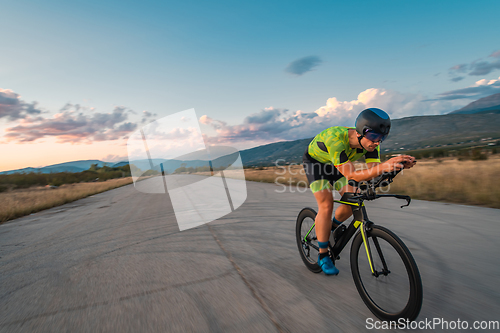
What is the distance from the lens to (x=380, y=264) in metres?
2.50

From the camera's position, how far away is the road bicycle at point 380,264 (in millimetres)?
2045

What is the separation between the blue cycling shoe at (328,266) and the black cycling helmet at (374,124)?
4.85ft

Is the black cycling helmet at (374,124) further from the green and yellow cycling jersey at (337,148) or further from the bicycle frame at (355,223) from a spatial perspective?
the bicycle frame at (355,223)

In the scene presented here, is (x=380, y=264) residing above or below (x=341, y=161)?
below

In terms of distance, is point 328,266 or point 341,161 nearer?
point 341,161

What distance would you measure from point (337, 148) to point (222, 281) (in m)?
2.09

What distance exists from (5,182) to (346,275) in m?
63.6

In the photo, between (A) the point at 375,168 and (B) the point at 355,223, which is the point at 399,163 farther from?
(B) the point at 355,223

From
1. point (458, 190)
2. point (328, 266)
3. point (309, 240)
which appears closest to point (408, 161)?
point (328, 266)

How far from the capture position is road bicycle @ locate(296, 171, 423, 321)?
204 centimetres

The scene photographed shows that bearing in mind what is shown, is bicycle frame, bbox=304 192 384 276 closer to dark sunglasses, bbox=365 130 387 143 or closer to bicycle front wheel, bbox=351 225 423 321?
bicycle front wheel, bbox=351 225 423 321


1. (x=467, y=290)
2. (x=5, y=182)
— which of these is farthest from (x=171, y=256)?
(x=5, y=182)

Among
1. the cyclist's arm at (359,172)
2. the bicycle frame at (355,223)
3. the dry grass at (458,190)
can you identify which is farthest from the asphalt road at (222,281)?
the dry grass at (458,190)

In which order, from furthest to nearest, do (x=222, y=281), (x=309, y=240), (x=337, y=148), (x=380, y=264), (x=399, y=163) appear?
(x=309, y=240)
(x=222, y=281)
(x=337, y=148)
(x=380, y=264)
(x=399, y=163)
